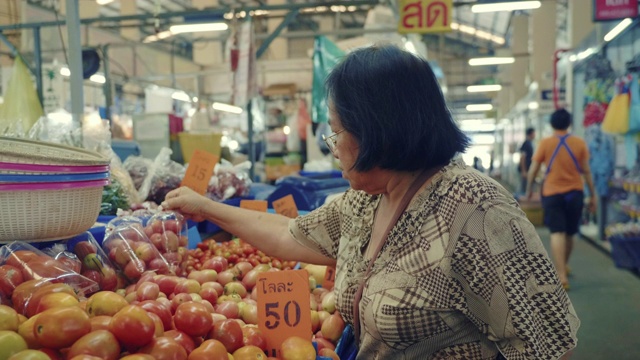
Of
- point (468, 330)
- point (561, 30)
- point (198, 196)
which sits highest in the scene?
point (561, 30)

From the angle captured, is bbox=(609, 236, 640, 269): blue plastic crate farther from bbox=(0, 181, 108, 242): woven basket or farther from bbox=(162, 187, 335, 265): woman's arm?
bbox=(0, 181, 108, 242): woven basket

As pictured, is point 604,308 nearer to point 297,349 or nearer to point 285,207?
point 285,207

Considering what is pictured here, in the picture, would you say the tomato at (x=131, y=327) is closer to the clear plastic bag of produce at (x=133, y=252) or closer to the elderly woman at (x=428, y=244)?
the elderly woman at (x=428, y=244)

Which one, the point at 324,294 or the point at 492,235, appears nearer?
the point at 492,235

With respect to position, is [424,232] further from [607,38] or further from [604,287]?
[607,38]

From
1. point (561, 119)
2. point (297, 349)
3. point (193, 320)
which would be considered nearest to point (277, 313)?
point (297, 349)

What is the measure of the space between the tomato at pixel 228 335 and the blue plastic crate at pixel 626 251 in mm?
6300

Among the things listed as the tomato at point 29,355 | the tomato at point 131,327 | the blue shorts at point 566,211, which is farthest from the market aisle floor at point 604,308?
the tomato at point 29,355

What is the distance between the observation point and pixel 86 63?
6.73 meters

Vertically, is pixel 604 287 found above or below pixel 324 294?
below

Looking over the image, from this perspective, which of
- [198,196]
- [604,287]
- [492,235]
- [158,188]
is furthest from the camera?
[604,287]

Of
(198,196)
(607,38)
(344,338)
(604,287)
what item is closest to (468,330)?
(344,338)

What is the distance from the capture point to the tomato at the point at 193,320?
5.03 feet

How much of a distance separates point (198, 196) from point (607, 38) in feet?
25.6
